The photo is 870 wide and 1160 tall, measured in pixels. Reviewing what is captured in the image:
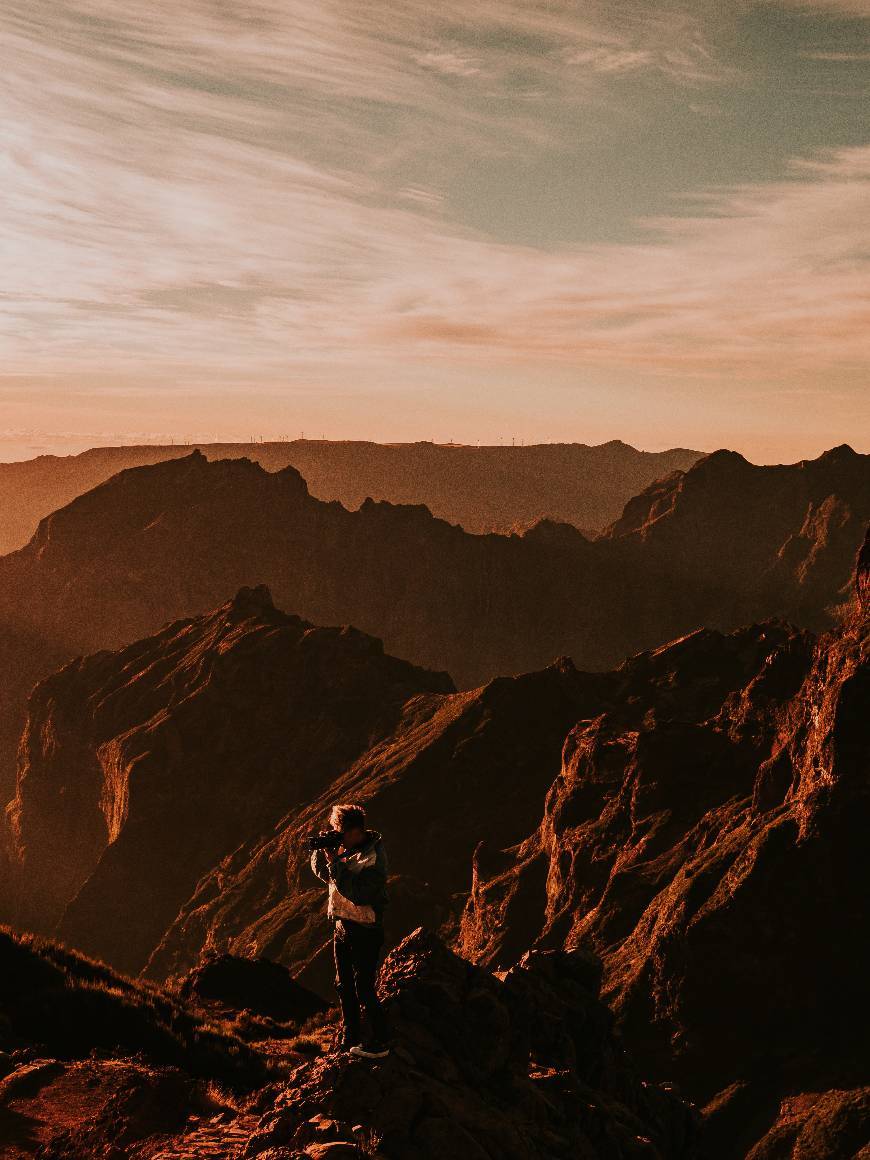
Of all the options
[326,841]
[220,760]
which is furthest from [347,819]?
[220,760]

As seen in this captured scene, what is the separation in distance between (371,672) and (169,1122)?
560 ft

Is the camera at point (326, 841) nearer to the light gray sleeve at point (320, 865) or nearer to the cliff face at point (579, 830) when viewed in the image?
the light gray sleeve at point (320, 865)

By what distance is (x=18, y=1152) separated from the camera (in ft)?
53.2

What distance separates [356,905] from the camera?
15.8 metres

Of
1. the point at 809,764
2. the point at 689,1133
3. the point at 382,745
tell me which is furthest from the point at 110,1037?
the point at 382,745

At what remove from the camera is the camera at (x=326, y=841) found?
52.5ft

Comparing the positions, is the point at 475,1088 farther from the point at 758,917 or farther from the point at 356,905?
the point at 758,917

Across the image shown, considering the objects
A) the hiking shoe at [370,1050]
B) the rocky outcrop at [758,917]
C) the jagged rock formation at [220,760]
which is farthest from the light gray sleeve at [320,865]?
the jagged rock formation at [220,760]

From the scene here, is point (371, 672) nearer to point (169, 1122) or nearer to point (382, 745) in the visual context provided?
point (382, 745)

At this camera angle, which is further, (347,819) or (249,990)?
(249,990)

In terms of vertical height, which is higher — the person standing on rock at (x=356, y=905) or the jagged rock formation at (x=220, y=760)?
the person standing on rock at (x=356, y=905)

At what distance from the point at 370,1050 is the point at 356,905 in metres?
2.43

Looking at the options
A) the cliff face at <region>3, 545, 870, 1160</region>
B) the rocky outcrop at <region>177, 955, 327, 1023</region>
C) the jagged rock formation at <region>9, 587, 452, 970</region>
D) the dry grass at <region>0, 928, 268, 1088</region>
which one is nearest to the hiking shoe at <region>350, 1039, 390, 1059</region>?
the cliff face at <region>3, 545, 870, 1160</region>

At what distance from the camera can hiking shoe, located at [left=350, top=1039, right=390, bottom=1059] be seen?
635 inches
